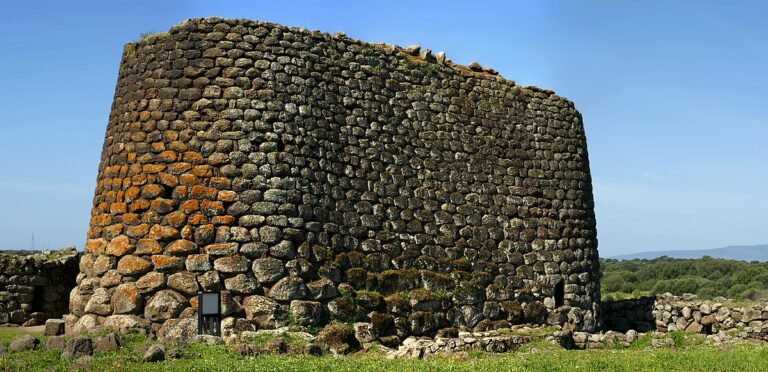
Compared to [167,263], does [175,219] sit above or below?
above

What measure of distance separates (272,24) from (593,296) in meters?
9.08

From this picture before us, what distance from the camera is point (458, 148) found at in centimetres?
1602

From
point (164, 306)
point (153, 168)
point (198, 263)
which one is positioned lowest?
point (164, 306)

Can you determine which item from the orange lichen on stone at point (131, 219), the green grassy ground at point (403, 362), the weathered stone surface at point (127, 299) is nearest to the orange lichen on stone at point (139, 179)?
the orange lichen on stone at point (131, 219)

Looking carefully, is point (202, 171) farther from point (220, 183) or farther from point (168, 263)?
point (168, 263)

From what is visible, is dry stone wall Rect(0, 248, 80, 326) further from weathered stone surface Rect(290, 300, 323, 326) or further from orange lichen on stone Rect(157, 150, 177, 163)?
weathered stone surface Rect(290, 300, 323, 326)

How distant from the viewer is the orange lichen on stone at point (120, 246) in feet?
42.5

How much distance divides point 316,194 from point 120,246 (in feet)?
11.1

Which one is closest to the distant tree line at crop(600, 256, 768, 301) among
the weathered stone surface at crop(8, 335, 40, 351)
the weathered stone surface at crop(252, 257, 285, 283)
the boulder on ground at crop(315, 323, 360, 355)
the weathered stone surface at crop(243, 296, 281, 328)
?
the boulder on ground at crop(315, 323, 360, 355)

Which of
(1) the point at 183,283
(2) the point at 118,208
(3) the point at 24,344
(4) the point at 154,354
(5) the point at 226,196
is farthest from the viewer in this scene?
(2) the point at 118,208

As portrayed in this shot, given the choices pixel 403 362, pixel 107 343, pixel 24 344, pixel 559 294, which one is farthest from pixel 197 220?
pixel 559 294

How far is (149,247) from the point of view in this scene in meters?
12.8

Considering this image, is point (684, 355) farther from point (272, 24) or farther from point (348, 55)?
point (272, 24)

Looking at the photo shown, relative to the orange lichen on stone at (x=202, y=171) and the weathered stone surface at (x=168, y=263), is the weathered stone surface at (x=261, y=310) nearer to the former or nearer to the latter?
the weathered stone surface at (x=168, y=263)
